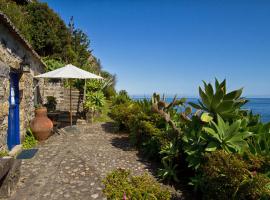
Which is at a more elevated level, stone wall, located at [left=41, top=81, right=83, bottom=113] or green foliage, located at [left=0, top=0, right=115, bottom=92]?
green foliage, located at [left=0, top=0, right=115, bottom=92]

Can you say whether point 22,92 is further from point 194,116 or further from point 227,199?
point 227,199

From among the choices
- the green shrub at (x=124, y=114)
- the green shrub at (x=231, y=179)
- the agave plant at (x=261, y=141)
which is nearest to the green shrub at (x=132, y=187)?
the green shrub at (x=231, y=179)

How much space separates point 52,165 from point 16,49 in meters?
3.45

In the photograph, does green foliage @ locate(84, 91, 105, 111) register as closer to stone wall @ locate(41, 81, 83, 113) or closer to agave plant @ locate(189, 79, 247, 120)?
stone wall @ locate(41, 81, 83, 113)

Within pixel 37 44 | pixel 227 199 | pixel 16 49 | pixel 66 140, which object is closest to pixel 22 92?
pixel 16 49

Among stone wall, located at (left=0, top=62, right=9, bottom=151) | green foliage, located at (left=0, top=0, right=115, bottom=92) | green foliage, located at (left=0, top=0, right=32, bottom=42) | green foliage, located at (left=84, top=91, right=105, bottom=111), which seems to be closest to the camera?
stone wall, located at (left=0, top=62, right=9, bottom=151)

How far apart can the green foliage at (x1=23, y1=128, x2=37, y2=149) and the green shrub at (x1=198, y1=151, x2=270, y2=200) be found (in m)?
5.24

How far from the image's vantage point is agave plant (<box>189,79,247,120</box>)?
397 cm

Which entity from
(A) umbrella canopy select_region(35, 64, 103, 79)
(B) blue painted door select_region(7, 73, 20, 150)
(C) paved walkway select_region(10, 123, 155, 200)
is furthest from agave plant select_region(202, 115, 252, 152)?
(A) umbrella canopy select_region(35, 64, 103, 79)

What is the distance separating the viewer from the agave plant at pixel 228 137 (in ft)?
11.7

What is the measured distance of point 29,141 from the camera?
6.89 metres

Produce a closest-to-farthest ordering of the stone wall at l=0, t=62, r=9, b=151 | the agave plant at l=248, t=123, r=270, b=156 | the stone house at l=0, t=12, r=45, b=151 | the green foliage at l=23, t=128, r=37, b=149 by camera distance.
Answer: the agave plant at l=248, t=123, r=270, b=156 → the stone wall at l=0, t=62, r=9, b=151 → the stone house at l=0, t=12, r=45, b=151 → the green foliage at l=23, t=128, r=37, b=149

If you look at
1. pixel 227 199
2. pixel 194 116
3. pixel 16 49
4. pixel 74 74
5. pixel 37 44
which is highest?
pixel 37 44

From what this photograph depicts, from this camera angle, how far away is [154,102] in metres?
5.20
